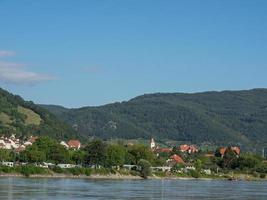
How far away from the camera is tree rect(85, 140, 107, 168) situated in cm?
12612

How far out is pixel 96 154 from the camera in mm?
126438

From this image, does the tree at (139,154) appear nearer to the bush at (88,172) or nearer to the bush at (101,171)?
the bush at (101,171)

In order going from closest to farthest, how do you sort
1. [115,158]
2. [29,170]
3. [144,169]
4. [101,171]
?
[29,170] → [101,171] → [144,169] → [115,158]

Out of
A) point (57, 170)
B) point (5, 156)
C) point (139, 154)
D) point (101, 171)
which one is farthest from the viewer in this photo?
point (139, 154)

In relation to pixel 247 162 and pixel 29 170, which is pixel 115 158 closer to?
pixel 29 170

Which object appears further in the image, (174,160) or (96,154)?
(174,160)

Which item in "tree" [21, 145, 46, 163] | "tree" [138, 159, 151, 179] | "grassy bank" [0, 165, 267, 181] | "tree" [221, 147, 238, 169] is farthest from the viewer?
"tree" [221, 147, 238, 169]

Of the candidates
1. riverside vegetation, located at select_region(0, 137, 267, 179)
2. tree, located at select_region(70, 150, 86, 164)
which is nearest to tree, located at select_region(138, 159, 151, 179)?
riverside vegetation, located at select_region(0, 137, 267, 179)

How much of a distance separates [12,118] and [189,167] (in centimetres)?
6758

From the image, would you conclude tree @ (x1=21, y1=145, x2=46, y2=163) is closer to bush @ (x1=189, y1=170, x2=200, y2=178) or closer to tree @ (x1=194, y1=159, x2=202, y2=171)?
bush @ (x1=189, y1=170, x2=200, y2=178)

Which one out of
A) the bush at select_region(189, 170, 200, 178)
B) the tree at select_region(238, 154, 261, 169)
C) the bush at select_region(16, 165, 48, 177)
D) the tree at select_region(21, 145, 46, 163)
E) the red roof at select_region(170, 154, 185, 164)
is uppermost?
the red roof at select_region(170, 154, 185, 164)

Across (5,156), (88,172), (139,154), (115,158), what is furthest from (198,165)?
(5,156)

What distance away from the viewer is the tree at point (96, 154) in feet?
414

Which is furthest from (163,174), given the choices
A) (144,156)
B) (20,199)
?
(20,199)
